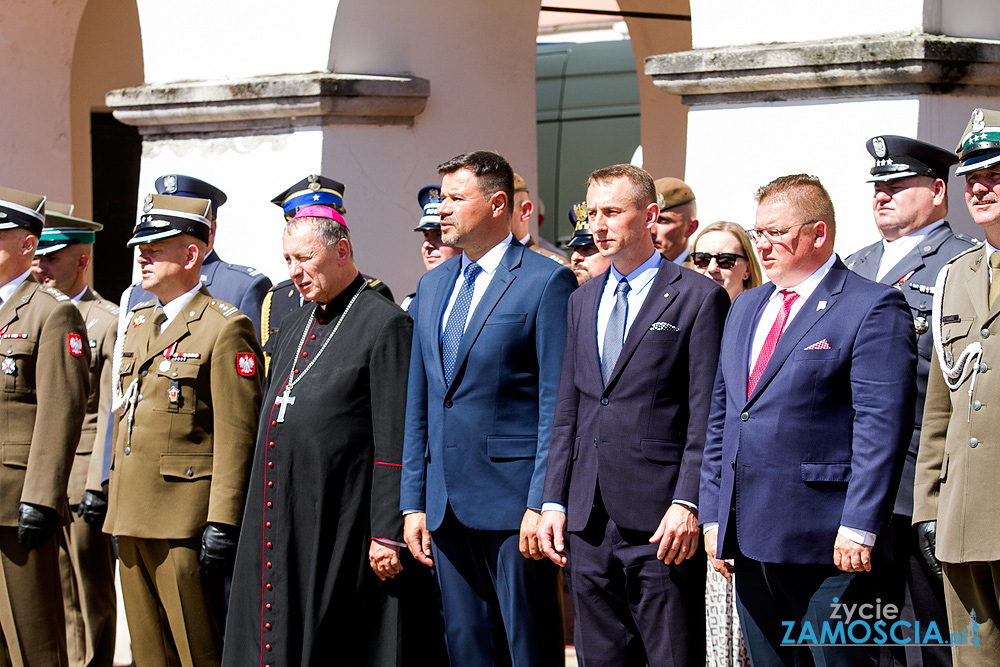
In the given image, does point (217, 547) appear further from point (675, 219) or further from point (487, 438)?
point (675, 219)

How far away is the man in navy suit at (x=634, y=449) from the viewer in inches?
162

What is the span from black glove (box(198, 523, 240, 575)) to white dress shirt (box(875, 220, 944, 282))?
98.1 inches

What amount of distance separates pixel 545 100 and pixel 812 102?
7.60m

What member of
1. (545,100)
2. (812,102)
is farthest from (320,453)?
(545,100)

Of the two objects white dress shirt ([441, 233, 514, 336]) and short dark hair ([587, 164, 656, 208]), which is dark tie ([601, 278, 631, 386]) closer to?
short dark hair ([587, 164, 656, 208])

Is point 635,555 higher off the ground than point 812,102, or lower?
lower

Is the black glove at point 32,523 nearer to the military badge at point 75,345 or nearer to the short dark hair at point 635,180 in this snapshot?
the military badge at point 75,345

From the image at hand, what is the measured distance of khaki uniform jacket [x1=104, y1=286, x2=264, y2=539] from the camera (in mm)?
4895

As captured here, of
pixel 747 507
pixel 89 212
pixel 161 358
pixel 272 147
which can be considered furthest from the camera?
pixel 89 212

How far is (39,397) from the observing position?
17.6 ft

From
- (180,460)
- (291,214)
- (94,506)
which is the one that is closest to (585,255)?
(291,214)

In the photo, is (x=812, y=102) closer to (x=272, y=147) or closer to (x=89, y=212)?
(x=272, y=147)

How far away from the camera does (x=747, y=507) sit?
12.8 feet

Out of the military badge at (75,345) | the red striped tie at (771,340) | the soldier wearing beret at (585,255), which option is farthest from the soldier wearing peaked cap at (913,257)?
the military badge at (75,345)
